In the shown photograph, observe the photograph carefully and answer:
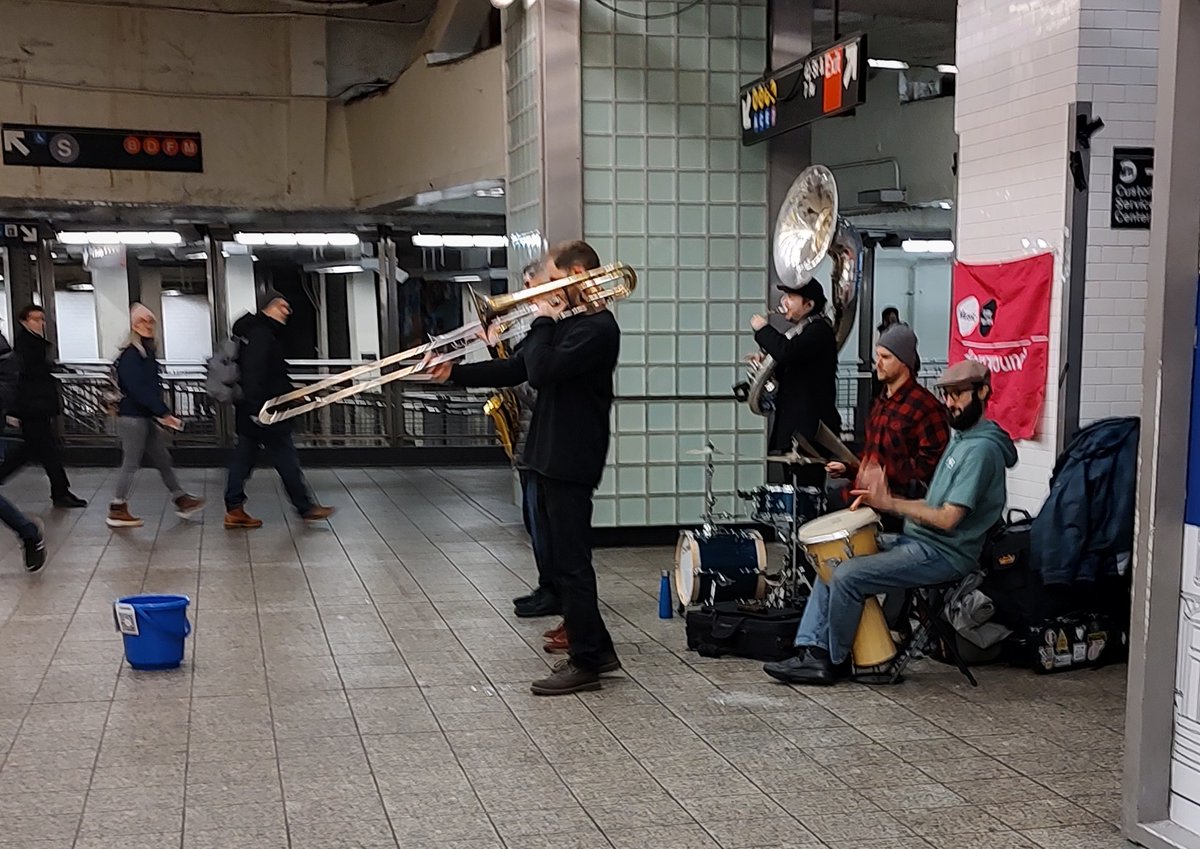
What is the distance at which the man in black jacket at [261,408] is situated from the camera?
734 cm

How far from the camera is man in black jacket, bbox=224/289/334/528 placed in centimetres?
734

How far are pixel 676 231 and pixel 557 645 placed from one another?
3.14 m

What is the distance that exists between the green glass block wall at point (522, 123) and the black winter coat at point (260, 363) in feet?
Answer: 5.42

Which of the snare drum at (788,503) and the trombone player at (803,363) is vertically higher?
the trombone player at (803,363)

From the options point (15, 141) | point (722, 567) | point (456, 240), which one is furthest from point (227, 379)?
point (456, 240)

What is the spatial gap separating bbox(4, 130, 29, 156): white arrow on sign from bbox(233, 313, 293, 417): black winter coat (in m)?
3.61

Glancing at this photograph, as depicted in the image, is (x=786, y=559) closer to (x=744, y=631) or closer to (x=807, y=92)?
(x=744, y=631)

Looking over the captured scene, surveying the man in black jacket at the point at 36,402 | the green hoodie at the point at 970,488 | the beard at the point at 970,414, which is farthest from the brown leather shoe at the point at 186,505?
the beard at the point at 970,414

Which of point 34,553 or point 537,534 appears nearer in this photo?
point 537,534

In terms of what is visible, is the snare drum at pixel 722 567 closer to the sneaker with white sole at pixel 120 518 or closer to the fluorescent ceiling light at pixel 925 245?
the sneaker with white sole at pixel 120 518

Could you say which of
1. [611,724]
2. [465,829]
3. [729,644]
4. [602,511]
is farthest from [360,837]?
[602,511]

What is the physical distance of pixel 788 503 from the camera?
485 cm

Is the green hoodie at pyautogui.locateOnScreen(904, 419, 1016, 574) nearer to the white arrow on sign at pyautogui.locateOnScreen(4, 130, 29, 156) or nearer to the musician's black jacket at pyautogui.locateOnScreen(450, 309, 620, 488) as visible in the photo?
the musician's black jacket at pyautogui.locateOnScreen(450, 309, 620, 488)

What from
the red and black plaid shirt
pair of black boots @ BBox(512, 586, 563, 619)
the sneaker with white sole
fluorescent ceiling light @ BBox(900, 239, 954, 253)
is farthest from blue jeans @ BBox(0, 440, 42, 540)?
fluorescent ceiling light @ BBox(900, 239, 954, 253)
